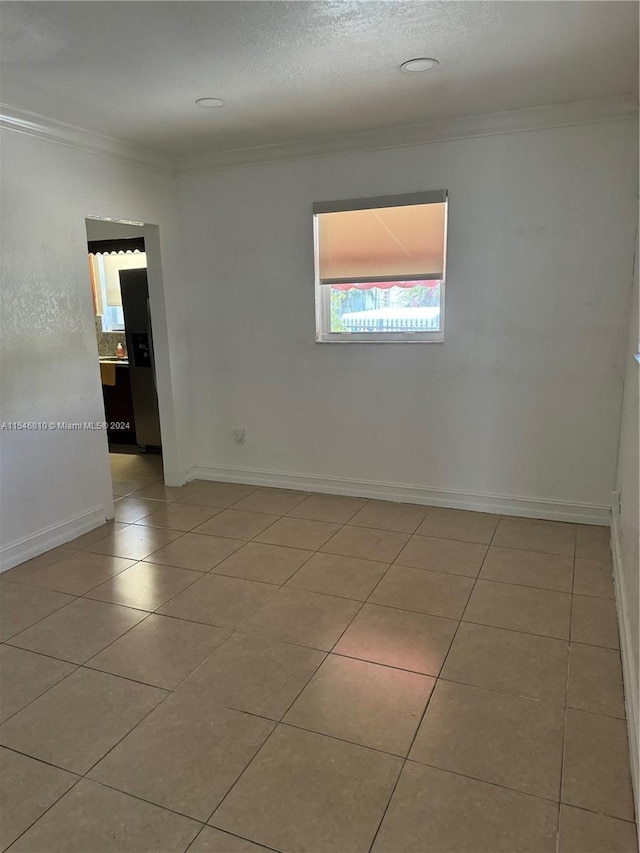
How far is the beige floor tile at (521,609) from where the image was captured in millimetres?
2500

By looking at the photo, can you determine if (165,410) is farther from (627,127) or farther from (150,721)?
(627,127)

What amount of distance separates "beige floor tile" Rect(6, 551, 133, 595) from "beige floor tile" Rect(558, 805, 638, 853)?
2.34 m

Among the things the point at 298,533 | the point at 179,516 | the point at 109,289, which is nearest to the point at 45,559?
the point at 179,516

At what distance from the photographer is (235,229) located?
4.17 metres

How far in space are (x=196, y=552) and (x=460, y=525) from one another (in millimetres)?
1662

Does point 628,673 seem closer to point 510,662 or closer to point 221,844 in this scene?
point 510,662

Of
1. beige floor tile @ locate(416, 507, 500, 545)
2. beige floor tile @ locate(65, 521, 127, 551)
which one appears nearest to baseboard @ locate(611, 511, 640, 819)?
beige floor tile @ locate(416, 507, 500, 545)

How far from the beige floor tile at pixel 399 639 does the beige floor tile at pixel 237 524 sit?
118 centimetres

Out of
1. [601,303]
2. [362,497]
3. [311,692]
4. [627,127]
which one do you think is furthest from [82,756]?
[627,127]

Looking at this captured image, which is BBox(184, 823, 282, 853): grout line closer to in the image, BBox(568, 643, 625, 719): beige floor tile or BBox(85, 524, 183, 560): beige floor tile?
BBox(568, 643, 625, 719): beige floor tile

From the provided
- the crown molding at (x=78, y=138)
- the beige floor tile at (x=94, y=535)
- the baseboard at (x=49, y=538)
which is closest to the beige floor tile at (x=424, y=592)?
the beige floor tile at (x=94, y=535)

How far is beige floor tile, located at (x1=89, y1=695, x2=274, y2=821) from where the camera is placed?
5.59 ft

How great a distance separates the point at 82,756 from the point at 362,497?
8.71 feet

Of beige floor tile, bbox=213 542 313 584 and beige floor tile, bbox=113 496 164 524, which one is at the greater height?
beige floor tile, bbox=113 496 164 524
